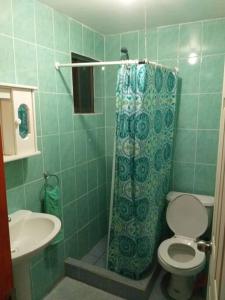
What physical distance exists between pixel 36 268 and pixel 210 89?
2.27 metres

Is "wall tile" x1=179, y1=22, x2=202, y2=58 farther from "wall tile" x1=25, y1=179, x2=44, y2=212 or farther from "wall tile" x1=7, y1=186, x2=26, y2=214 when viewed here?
"wall tile" x1=7, y1=186, x2=26, y2=214

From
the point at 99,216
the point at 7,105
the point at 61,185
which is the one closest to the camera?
A: the point at 7,105

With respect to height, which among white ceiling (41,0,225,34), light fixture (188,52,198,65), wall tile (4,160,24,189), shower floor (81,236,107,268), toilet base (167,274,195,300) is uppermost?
white ceiling (41,0,225,34)

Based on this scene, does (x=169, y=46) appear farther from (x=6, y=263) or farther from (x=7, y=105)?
(x=6, y=263)

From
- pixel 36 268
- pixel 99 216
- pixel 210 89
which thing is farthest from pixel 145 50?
pixel 36 268

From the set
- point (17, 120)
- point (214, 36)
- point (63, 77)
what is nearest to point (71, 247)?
point (17, 120)

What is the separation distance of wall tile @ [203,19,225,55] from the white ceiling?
0.25 feet

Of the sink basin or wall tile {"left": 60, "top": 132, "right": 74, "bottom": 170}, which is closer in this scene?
the sink basin

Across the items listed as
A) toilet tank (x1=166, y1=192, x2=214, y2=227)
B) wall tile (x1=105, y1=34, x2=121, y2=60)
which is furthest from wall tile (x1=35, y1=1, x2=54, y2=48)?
toilet tank (x1=166, y1=192, x2=214, y2=227)

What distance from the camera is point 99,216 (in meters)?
2.95

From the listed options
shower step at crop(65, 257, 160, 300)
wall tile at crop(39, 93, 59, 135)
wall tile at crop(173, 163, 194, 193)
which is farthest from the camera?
wall tile at crop(173, 163, 194, 193)

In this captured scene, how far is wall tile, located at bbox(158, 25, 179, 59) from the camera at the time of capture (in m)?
2.42

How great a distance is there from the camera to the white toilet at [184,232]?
6.97 feet

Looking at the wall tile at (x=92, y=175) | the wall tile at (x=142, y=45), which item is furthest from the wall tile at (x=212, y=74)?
the wall tile at (x=92, y=175)
